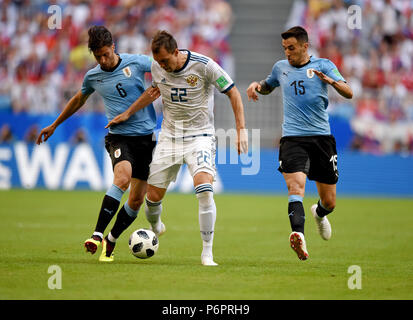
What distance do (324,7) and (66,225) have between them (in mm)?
14485

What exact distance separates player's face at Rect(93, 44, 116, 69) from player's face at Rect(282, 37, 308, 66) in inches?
80.0

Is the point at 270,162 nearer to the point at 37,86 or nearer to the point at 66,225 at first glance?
the point at 37,86

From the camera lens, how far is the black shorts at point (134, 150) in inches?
350

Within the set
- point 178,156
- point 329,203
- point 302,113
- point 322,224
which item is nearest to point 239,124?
point 178,156

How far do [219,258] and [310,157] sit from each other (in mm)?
1664

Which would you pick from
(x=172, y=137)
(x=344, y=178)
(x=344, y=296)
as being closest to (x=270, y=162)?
(x=344, y=178)

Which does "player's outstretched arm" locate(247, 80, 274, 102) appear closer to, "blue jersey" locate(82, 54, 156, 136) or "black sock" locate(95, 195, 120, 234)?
"blue jersey" locate(82, 54, 156, 136)

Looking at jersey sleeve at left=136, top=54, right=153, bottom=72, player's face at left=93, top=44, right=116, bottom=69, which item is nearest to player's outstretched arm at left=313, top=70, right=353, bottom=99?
jersey sleeve at left=136, top=54, right=153, bottom=72

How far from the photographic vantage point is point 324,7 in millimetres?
24562

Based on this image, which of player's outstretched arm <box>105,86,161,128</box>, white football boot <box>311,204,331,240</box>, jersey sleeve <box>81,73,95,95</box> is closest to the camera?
player's outstretched arm <box>105,86,161,128</box>

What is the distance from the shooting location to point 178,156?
870cm

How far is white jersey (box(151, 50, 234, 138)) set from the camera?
843 cm

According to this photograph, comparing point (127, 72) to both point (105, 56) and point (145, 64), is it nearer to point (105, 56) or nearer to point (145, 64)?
point (145, 64)
